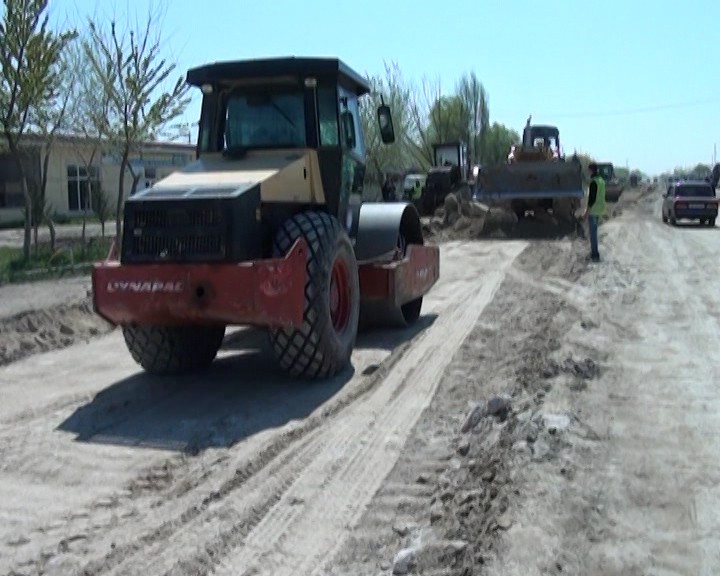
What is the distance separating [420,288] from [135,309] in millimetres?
4245

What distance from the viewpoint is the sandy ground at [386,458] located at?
4.49 meters

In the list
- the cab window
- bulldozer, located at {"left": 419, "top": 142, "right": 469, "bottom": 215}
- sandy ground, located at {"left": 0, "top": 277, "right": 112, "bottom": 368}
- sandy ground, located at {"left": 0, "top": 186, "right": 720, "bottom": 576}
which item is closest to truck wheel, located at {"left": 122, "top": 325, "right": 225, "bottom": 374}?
sandy ground, located at {"left": 0, "top": 186, "right": 720, "bottom": 576}

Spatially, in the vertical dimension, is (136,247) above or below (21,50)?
below

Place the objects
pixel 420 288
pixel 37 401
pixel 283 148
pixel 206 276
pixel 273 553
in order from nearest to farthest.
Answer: pixel 273 553, pixel 206 276, pixel 37 401, pixel 283 148, pixel 420 288

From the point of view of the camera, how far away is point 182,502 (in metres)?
5.33

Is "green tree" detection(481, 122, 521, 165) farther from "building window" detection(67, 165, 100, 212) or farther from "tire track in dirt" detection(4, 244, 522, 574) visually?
"tire track in dirt" detection(4, 244, 522, 574)

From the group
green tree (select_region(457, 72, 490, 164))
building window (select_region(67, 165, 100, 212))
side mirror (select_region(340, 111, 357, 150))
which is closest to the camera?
side mirror (select_region(340, 111, 357, 150))

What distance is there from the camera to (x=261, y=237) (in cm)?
787

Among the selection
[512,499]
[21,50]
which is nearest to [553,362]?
[512,499]

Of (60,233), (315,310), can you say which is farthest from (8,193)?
(315,310)

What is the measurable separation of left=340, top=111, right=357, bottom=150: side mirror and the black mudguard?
819 mm

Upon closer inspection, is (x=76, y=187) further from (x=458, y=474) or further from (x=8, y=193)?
(x=458, y=474)

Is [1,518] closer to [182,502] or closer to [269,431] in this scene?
[182,502]

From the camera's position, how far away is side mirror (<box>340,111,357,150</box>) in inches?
366
